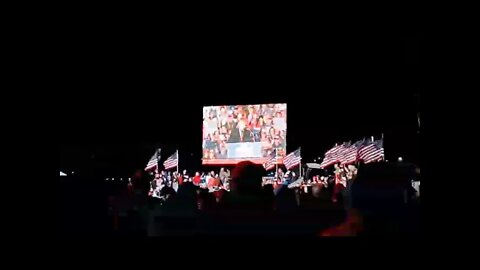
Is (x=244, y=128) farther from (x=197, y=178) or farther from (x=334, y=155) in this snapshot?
(x=334, y=155)

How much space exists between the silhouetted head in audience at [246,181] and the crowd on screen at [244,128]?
5.04 meters

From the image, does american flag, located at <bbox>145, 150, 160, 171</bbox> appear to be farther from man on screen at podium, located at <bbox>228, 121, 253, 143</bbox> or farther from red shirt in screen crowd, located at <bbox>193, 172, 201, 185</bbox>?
man on screen at podium, located at <bbox>228, 121, 253, 143</bbox>

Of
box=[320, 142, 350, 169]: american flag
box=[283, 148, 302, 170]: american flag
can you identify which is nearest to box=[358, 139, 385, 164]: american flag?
box=[320, 142, 350, 169]: american flag

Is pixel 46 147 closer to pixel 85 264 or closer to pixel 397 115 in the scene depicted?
pixel 85 264

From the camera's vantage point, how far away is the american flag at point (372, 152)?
955cm

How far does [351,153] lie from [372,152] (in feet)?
1.82

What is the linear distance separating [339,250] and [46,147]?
55.8 inches

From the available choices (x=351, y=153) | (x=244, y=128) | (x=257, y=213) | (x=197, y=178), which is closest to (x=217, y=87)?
(x=244, y=128)

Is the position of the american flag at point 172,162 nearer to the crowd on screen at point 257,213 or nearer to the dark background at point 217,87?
the dark background at point 217,87

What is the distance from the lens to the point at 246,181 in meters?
2.60

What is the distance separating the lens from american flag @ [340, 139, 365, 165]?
1005cm

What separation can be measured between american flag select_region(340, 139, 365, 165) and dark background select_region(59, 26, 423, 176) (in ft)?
1.80

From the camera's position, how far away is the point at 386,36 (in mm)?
3242

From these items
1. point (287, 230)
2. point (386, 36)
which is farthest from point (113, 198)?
point (386, 36)
